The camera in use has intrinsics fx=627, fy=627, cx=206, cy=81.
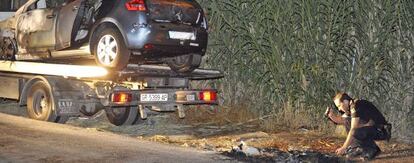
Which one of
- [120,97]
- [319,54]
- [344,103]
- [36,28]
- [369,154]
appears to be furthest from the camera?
[36,28]

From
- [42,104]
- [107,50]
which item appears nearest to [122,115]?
[42,104]

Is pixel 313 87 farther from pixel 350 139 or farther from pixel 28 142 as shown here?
pixel 28 142

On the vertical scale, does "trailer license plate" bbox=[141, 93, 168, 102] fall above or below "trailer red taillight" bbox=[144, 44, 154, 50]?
below

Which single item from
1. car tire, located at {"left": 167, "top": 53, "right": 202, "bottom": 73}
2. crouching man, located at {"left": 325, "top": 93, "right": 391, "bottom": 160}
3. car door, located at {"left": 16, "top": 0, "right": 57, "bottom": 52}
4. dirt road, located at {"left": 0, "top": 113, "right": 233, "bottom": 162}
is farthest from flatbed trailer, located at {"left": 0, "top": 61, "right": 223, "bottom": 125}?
crouching man, located at {"left": 325, "top": 93, "right": 391, "bottom": 160}

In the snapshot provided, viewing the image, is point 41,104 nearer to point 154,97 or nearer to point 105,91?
point 105,91

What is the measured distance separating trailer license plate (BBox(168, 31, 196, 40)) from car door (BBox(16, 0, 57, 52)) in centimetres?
244

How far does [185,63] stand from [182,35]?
1078 mm

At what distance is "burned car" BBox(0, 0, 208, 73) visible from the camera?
9766 millimetres

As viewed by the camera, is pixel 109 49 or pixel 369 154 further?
pixel 109 49

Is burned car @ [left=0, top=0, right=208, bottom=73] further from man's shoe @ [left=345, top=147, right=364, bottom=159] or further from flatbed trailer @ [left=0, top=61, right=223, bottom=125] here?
man's shoe @ [left=345, top=147, right=364, bottom=159]

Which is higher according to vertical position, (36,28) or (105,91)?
(36,28)

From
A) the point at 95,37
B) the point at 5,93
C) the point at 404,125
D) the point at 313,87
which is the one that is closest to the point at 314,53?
the point at 313,87

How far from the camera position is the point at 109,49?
33.1 ft

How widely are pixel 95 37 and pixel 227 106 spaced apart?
323cm
